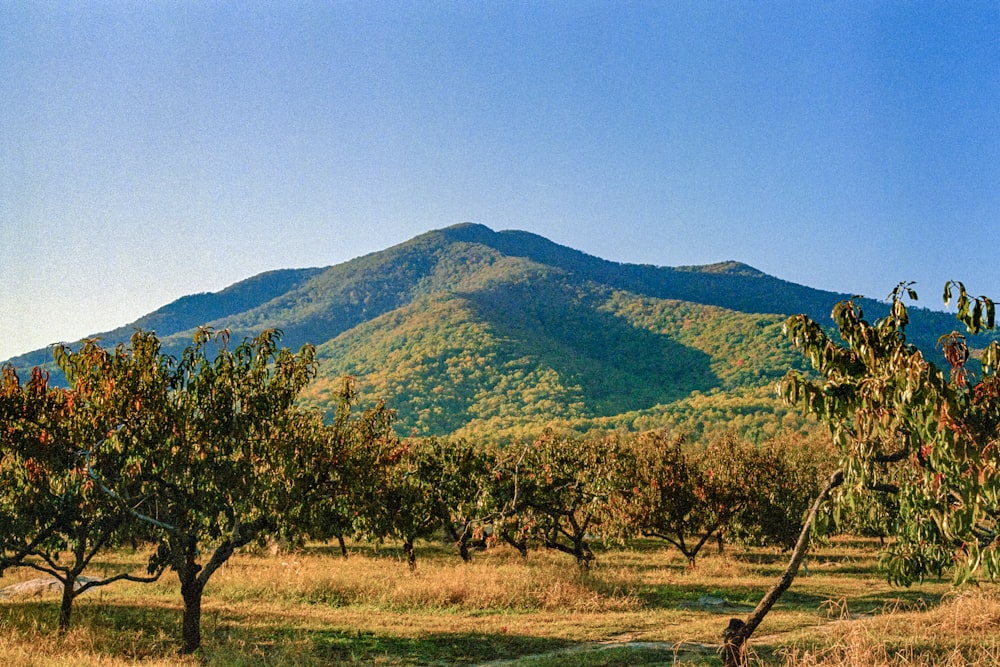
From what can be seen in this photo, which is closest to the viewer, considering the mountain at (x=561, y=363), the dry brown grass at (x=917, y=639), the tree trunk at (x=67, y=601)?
the dry brown grass at (x=917, y=639)

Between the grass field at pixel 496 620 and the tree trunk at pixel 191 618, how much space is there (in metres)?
0.27

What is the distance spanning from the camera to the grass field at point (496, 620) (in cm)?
1405

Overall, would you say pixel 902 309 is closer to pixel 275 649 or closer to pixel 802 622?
pixel 802 622

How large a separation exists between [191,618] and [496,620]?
7.83 m

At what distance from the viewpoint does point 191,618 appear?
49.6ft

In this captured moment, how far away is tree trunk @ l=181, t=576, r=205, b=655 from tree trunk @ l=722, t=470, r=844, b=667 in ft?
34.7

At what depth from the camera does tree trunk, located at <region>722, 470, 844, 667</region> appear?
10180 mm

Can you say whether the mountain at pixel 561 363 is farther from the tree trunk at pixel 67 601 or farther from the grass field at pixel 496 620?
the tree trunk at pixel 67 601

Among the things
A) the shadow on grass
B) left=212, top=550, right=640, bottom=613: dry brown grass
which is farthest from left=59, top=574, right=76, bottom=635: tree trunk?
left=212, top=550, right=640, bottom=613: dry brown grass

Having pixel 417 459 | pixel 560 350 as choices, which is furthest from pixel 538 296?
pixel 417 459

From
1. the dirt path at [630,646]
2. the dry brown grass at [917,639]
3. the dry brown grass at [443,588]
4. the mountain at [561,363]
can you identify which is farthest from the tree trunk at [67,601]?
the mountain at [561,363]

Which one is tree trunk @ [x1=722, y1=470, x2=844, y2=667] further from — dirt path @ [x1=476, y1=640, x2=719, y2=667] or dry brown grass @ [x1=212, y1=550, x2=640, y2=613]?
dry brown grass @ [x1=212, y1=550, x2=640, y2=613]

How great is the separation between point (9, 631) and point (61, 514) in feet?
8.78

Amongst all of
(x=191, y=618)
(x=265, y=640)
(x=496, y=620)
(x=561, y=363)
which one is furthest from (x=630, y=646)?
(x=561, y=363)
